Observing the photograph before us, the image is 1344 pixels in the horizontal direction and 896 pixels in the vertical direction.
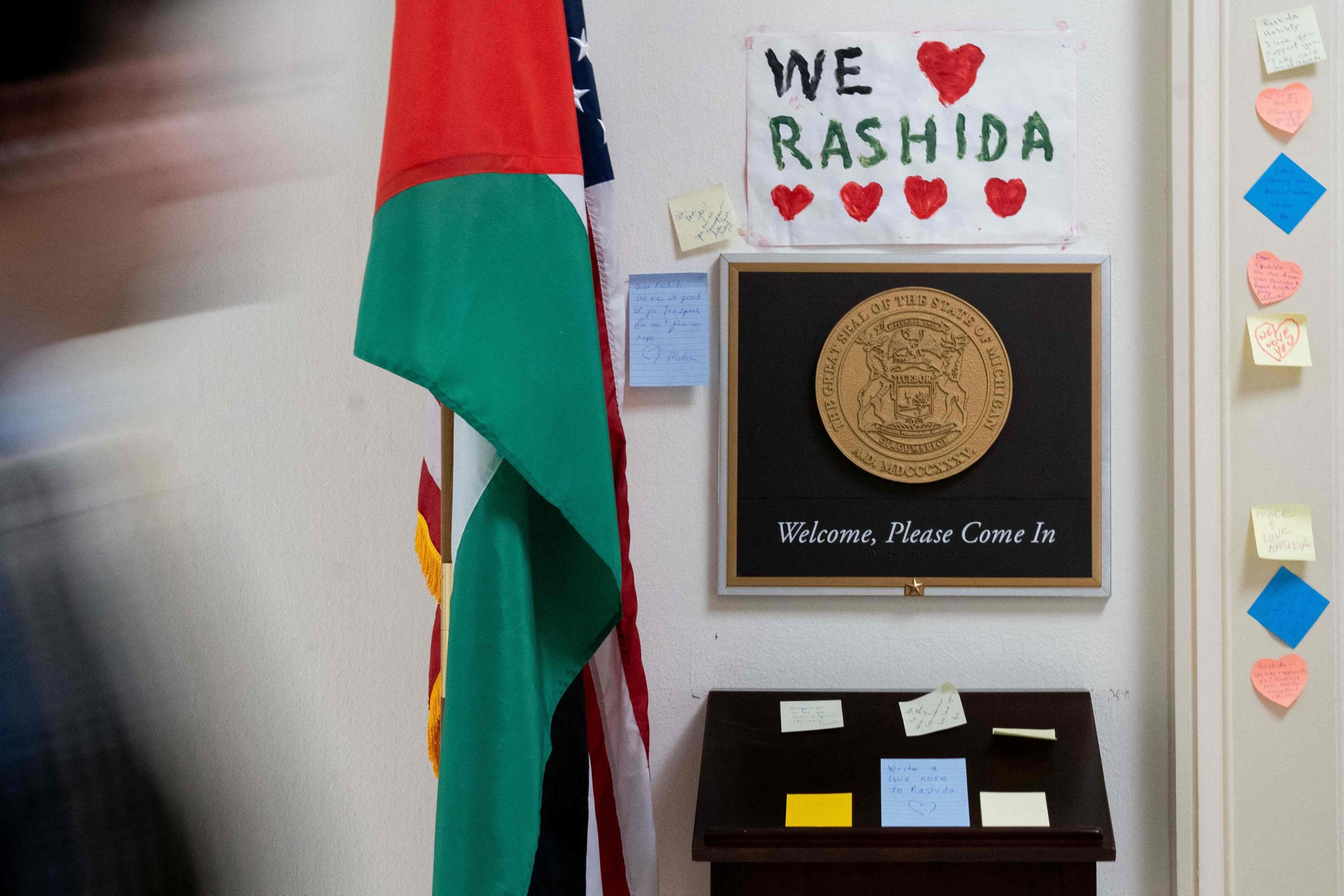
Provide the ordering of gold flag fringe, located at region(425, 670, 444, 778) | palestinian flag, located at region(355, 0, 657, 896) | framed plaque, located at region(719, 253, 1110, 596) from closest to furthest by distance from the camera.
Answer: palestinian flag, located at region(355, 0, 657, 896), gold flag fringe, located at region(425, 670, 444, 778), framed plaque, located at region(719, 253, 1110, 596)

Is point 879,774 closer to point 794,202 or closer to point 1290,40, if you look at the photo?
point 794,202

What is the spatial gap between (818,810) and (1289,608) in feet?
2.39

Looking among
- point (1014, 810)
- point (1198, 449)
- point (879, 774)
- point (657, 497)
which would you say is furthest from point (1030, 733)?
point (657, 497)

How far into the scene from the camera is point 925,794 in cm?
103

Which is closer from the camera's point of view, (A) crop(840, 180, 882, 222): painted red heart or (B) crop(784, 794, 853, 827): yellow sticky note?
(B) crop(784, 794, 853, 827): yellow sticky note

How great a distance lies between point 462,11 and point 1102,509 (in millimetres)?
1059

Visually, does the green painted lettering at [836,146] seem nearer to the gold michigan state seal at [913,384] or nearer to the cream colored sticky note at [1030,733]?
the gold michigan state seal at [913,384]

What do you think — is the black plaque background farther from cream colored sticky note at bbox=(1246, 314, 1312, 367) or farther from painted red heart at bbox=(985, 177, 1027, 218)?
cream colored sticky note at bbox=(1246, 314, 1312, 367)

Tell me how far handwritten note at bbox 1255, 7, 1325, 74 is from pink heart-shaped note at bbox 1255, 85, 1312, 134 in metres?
0.03

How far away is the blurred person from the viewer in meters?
0.88

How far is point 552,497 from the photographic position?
31.6 inches

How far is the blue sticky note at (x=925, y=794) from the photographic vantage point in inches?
39.7

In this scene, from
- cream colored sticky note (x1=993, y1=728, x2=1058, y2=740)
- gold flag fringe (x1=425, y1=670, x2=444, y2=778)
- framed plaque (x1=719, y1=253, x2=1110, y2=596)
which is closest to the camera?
gold flag fringe (x1=425, y1=670, x2=444, y2=778)

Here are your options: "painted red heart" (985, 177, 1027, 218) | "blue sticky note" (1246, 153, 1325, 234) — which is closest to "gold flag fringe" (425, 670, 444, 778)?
"painted red heart" (985, 177, 1027, 218)
